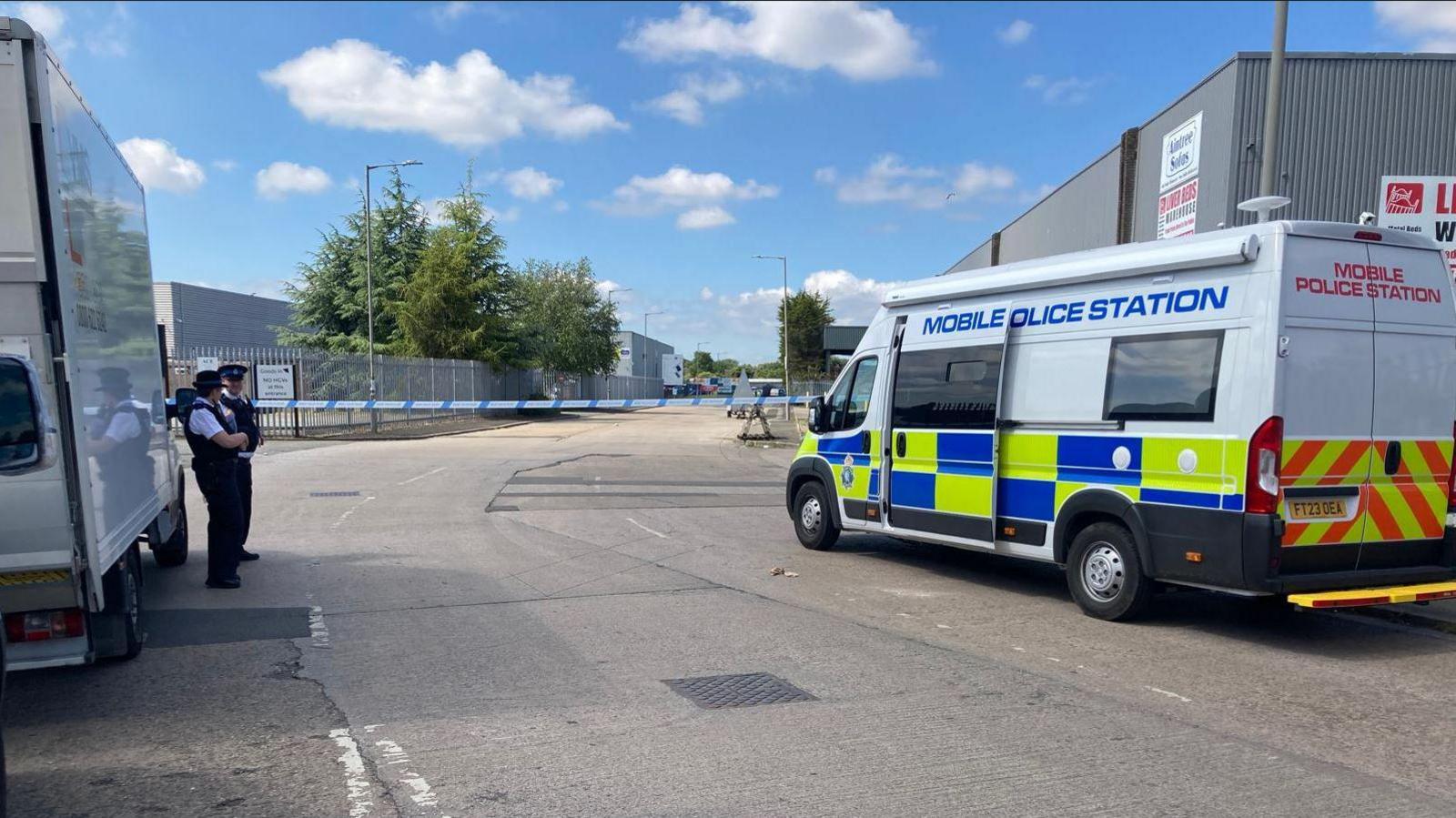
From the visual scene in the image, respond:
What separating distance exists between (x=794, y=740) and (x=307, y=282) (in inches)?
1811

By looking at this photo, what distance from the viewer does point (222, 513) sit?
27.8 ft

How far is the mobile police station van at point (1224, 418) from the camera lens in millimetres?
6680

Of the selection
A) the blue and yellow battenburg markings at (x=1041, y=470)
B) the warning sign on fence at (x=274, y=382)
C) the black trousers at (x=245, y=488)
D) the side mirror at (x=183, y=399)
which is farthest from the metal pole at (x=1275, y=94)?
the warning sign on fence at (x=274, y=382)

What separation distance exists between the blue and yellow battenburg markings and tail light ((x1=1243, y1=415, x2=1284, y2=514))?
6cm

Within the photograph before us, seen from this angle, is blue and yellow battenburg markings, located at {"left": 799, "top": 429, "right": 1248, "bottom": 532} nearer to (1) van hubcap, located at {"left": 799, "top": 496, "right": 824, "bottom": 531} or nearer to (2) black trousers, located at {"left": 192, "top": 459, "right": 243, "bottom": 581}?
(1) van hubcap, located at {"left": 799, "top": 496, "right": 824, "bottom": 531}

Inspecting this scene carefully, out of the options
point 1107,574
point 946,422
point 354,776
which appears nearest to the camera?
point 354,776

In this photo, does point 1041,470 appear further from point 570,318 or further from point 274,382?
point 570,318

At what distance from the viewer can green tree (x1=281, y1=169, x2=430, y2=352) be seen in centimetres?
4509

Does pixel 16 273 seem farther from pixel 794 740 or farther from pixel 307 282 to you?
pixel 307 282

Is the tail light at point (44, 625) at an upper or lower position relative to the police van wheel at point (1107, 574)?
upper

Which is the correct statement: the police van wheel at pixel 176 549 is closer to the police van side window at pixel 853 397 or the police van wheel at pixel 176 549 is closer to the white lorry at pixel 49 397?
the white lorry at pixel 49 397

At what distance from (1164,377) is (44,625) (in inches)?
270

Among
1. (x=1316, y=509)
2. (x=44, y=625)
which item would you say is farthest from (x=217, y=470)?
(x=1316, y=509)

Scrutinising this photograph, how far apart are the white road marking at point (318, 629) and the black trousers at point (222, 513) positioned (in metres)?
1.19
